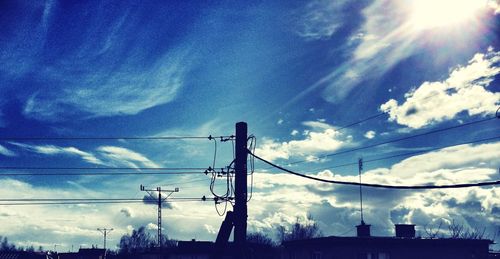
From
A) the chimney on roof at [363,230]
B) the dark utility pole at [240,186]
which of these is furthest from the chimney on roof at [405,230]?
the dark utility pole at [240,186]

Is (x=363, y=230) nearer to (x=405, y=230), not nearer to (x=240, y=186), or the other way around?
(x=405, y=230)

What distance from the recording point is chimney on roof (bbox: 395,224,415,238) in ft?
118

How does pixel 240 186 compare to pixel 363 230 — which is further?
pixel 363 230

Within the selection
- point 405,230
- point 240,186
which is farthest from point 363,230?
point 240,186

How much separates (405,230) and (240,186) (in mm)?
26211

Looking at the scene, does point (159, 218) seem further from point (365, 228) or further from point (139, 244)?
point (139, 244)

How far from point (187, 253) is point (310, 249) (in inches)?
1170

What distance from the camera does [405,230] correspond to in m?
36.2

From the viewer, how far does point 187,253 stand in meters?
60.2

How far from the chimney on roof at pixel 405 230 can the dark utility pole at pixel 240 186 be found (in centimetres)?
2567

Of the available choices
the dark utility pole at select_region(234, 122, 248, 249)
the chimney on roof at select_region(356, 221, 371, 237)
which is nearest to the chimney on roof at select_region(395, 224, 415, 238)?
the chimney on roof at select_region(356, 221, 371, 237)

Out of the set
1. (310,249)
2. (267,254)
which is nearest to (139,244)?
(267,254)

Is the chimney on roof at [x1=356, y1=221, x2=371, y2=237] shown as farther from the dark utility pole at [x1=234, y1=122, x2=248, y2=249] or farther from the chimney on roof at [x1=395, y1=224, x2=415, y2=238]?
the dark utility pole at [x1=234, y1=122, x2=248, y2=249]

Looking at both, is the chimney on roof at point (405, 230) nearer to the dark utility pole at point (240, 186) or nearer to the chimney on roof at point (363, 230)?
the chimney on roof at point (363, 230)
